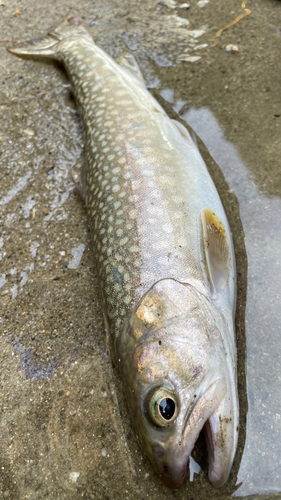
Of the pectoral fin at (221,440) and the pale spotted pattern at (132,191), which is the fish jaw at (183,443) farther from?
the pale spotted pattern at (132,191)

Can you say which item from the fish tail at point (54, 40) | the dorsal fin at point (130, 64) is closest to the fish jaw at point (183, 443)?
the dorsal fin at point (130, 64)

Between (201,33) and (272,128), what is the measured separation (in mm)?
1820

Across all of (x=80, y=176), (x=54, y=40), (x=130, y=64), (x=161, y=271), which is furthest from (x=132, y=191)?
(x=54, y=40)

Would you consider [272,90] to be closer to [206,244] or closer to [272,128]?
[272,128]

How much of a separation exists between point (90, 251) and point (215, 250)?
1.15 m

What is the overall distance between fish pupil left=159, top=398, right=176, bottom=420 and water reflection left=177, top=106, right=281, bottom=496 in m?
0.66

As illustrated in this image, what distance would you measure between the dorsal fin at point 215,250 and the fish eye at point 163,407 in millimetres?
808

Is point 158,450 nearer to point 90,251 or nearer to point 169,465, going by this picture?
point 169,465

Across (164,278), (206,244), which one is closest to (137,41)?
(206,244)

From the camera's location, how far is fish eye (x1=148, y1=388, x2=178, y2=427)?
1707mm

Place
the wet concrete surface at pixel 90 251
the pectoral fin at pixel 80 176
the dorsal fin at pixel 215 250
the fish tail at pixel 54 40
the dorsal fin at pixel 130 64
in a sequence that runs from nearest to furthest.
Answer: the wet concrete surface at pixel 90 251 < the dorsal fin at pixel 215 250 < the pectoral fin at pixel 80 176 < the dorsal fin at pixel 130 64 < the fish tail at pixel 54 40

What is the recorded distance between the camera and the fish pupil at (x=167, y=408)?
1.71 meters

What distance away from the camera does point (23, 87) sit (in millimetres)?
4039

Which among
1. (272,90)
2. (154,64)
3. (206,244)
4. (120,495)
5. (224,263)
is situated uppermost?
(154,64)
